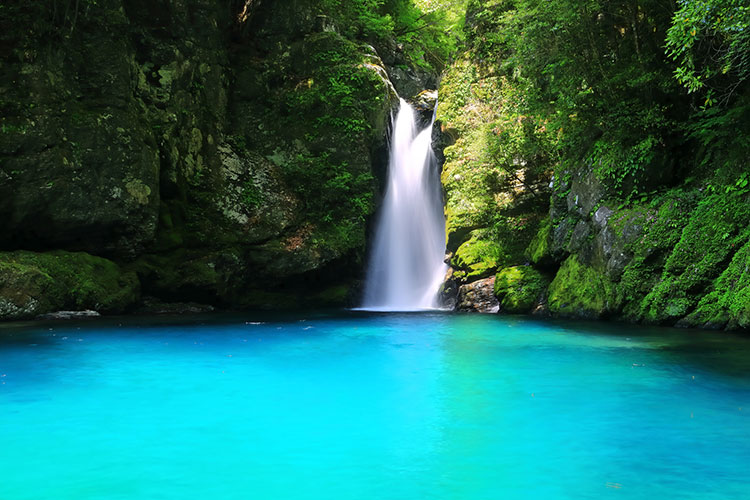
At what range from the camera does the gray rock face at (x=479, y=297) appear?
14818 mm

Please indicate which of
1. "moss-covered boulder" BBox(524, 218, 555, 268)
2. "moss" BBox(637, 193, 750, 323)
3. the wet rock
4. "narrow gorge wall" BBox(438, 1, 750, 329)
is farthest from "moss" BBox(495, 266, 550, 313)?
the wet rock

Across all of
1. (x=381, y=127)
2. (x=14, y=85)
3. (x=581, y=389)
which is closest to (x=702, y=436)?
(x=581, y=389)

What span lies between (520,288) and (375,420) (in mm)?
10409

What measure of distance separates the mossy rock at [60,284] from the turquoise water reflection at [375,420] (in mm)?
3708

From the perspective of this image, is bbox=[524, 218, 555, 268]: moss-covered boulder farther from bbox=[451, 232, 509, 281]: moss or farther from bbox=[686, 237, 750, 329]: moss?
bbox=[686, 237, 750, 329]: moss

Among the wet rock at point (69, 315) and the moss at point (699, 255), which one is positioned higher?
the moss at point (699, 255)

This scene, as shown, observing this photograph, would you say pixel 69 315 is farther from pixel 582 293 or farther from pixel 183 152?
pixel 582 293

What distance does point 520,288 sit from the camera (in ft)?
46.1

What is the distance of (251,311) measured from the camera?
1579cm

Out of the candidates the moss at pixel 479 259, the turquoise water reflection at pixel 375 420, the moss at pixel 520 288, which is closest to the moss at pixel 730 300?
the turquoise water reflection at pixel 375 420

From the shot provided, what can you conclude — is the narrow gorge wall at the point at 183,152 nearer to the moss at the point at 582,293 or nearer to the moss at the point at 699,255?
the moss at the point at 582,293

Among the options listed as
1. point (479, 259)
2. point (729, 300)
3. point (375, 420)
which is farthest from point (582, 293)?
point (375, 420)

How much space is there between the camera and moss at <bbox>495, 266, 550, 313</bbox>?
1378 cm

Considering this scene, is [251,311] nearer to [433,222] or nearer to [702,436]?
[433,222]
